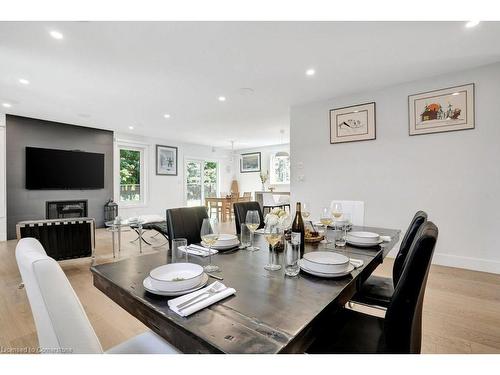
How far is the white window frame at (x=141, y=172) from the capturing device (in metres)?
6.30

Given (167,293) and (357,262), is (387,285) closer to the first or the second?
(357,262)

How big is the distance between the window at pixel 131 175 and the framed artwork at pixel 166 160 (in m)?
0.43

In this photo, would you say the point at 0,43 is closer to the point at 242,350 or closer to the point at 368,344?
the point at 242,350

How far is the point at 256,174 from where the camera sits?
8.63 metres

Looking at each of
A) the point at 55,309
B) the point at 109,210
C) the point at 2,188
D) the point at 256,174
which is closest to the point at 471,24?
the point at 55,309

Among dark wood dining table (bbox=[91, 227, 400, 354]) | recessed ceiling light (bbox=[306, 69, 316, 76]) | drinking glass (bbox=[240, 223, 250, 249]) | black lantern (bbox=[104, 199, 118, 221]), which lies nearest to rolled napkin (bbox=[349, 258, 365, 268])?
dark wood dining table (bbox=[91, 227, 400, 354])

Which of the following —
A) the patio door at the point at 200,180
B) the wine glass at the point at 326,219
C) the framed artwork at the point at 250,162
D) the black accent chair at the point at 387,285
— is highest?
the framed artwork at the point at 250,162

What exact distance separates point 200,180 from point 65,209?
3.95 m

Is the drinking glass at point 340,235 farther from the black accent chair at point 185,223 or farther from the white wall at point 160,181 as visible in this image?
the white wall at point 160,181

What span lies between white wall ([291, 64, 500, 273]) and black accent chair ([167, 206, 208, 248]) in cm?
265

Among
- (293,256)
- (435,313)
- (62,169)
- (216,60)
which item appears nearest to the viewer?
(293,256)

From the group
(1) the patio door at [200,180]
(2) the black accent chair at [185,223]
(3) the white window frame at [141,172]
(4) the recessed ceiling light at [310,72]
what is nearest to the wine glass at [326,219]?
(2) the black accent chair at [185,223]

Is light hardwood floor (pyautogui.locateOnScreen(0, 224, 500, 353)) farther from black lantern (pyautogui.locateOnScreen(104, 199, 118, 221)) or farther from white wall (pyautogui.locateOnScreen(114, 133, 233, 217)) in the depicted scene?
white wall (pyautogui.locateOnScreen(114, 133, 233, 217))
